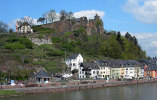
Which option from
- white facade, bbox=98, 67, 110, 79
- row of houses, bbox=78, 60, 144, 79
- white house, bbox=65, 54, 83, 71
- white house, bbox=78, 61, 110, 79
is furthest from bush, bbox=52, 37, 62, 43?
white facade, bbox=98, 67, 110, 79

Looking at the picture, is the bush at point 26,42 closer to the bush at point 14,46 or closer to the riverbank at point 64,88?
the bush at point 14,46

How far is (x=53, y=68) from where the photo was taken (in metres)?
63.9

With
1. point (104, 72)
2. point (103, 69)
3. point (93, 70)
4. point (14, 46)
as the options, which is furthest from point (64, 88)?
point (14, 46)

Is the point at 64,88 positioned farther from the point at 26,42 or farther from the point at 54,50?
the point at 26,42

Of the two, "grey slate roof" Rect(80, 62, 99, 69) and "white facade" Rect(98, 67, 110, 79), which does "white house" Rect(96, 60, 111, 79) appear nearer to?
"white facade" Rect(98, 67, 110, 79)

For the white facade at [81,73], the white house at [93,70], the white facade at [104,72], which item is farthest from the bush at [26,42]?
the white facade at [104,72]

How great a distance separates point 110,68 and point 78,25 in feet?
98.8

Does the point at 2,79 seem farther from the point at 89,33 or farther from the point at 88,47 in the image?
the point at 89,33

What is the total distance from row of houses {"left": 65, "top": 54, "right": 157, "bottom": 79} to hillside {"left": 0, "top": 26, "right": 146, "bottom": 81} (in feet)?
15.0

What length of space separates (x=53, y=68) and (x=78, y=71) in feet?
29.2

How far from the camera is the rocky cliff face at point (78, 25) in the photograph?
98000 millimetres

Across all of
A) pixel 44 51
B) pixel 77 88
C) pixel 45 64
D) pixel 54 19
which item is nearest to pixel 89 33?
pixel 54 19

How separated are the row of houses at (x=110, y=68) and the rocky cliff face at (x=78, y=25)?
24963mm

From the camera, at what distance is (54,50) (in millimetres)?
76375
